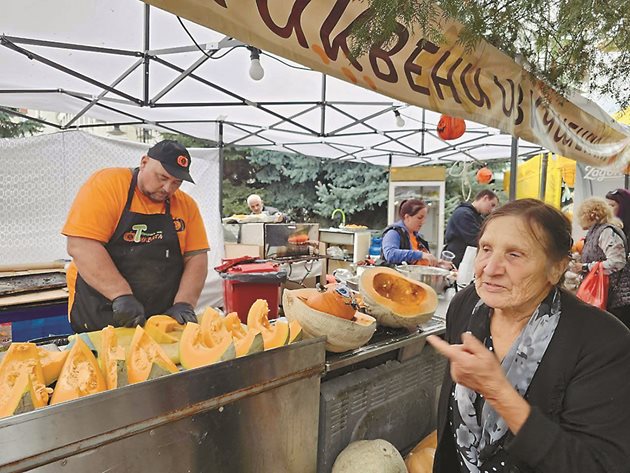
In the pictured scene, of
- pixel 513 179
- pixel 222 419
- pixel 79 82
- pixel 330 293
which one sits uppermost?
pixel 79 82

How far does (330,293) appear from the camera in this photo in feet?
4.90

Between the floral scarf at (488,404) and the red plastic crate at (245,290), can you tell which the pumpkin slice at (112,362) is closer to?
the floral scarf at (488,404)

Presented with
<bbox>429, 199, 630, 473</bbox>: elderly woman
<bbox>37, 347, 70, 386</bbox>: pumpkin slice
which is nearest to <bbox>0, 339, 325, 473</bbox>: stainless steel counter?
<bbox>37, 347, 70, 386</bbox>: pumpkin slice

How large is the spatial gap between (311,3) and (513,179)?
2008mm

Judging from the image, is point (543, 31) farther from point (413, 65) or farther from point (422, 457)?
point (422, 457)

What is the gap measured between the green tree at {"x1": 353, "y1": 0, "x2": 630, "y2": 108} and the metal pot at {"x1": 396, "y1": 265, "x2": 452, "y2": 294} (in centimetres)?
115

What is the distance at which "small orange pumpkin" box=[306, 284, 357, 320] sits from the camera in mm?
1439

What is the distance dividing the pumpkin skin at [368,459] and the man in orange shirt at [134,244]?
0.94m

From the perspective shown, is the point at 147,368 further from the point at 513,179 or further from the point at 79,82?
the point at 79,82

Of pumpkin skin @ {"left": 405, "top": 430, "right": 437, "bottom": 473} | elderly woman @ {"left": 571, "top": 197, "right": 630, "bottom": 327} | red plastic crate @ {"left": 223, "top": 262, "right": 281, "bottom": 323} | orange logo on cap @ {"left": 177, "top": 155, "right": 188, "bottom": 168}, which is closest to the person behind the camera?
pumpkin skin @ {"left": 405, "top": 430, "right": 437, "bottom": 473}

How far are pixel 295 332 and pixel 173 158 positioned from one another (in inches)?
49.4

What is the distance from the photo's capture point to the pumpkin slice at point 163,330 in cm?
139

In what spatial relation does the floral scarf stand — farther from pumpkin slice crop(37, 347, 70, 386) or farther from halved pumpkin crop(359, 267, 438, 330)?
pumpkin slice crop(37, 347, 70, 386)

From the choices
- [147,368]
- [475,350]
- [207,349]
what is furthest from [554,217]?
[147,368]
